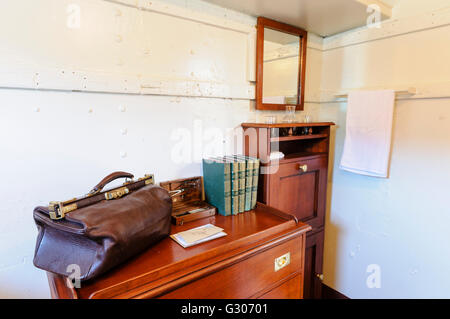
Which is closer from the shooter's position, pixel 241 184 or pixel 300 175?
pixel 241 184

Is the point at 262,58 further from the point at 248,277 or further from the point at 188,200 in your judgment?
the point at 248,277

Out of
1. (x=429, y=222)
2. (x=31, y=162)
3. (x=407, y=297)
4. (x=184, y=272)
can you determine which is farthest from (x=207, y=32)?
(x=407, y=297)

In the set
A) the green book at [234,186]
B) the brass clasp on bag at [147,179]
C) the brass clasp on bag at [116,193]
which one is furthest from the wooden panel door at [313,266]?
the brass clasp on bag at [116,193]

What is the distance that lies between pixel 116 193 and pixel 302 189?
1153mm

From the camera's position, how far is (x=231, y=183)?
4.08ft

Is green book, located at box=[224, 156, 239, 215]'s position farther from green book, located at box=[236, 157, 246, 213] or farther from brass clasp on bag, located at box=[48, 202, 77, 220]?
brass clasp on bag, located at box=[48, 202, 77, 220]

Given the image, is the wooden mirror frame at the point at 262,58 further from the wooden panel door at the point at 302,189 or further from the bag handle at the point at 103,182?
the bag handle at the point at 103,182

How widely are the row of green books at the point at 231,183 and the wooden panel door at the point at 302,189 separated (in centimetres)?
16

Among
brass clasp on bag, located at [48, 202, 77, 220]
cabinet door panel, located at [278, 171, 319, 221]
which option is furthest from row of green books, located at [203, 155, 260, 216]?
brass clasp on bag, located at [48, 202, 77, 220]

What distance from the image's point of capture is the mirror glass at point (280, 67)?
159 centimetres

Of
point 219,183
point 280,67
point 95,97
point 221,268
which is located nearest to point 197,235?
point 221,268

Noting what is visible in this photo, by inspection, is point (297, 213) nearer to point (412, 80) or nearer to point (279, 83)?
point (279, 83)

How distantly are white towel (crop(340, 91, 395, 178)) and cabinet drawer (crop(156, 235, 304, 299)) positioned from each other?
0.79 m

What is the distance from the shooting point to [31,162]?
0.98 m
